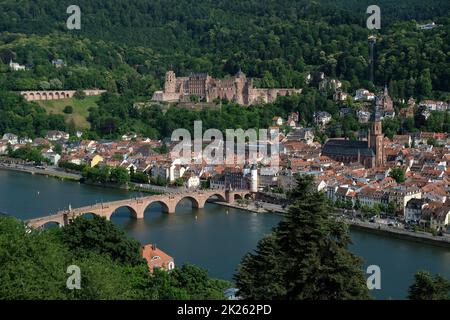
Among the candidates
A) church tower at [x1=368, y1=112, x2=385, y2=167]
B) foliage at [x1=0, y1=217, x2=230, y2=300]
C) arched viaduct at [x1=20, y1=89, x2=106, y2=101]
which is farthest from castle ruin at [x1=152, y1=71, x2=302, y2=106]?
foliage at [x1=0, y1=217, x2=230, y2=300]

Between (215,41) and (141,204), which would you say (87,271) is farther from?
(215,41)

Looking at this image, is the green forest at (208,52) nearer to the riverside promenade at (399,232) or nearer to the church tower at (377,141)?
the church tower at (377,141)

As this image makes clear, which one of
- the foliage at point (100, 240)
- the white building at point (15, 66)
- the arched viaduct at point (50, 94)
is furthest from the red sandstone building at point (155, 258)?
the white building at point (15, 66)

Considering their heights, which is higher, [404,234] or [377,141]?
[377,141]

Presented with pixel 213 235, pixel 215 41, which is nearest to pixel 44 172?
pixel 213 235

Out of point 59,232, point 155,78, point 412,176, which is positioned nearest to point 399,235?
point 412,176

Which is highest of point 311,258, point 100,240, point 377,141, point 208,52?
point 208,52
